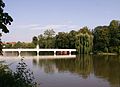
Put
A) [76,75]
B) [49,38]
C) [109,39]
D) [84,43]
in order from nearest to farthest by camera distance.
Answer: [76,75] < [84,43] < [109,39] < [49,38]

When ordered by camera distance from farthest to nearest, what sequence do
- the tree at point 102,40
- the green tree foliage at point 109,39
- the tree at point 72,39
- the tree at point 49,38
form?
the tree at point 49,38 < the tree at point 72,39 < the tree at point 102,40 < the green tree foliage at point 109,39

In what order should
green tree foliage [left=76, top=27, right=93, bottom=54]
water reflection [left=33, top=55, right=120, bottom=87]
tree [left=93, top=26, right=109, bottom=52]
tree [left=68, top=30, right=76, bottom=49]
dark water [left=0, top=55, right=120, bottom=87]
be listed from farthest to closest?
tree [left=68, top=30, right=76, bottom=49] → tree [left=93, top=26, right=109, bottom=52] → green tree foliage [left=76, top=27, right=93, bottom=54] → water reflection [left=33, top=55, right=120, bottom=87] → dark water [left=0, top=55, right=120, bottom=87]

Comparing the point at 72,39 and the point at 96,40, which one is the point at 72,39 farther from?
the point at 96,40

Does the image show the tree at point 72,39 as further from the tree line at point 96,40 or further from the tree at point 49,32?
the tree at point 49,32

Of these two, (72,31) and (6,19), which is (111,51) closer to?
(72,31)

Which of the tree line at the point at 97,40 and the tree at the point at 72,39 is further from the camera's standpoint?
the tree at the point at 72,39

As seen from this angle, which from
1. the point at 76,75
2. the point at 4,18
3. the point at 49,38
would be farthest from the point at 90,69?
the point at 49,38

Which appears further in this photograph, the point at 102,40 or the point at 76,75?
the point at 102,40

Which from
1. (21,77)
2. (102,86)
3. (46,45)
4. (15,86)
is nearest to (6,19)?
(15,86)

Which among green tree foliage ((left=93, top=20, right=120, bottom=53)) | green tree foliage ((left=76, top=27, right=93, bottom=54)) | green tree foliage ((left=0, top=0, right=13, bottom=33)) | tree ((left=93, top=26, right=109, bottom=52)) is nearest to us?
green tree foliage ((left=0, top=0, right=13, bottom=33))

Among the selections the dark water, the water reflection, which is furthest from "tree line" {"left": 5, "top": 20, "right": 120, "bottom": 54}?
the dark water

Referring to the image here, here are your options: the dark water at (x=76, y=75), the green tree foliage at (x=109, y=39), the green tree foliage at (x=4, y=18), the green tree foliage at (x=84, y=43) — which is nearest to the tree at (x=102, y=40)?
the green tree foliage at (x=109, y=39)

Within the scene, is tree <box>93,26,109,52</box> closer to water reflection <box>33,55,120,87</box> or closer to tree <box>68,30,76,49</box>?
tree <box>68,30,76,49</box>

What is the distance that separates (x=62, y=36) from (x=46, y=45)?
10.2 m
